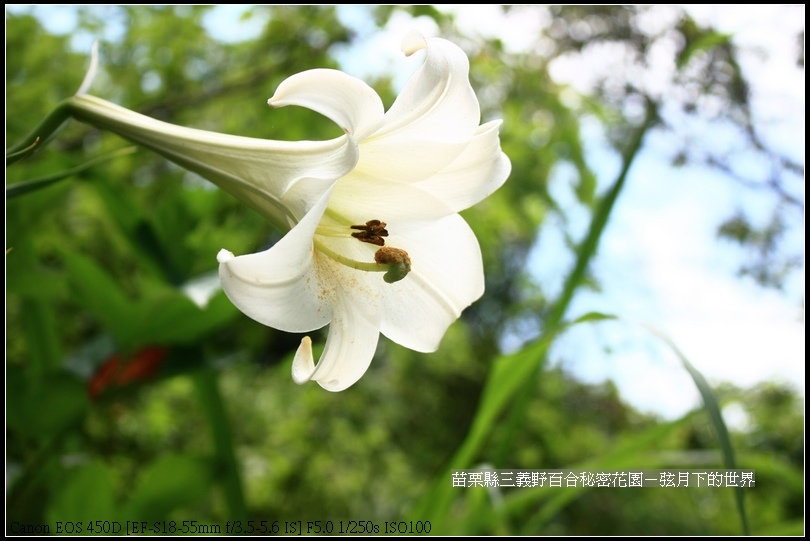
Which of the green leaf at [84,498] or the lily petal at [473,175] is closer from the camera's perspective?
the lily petal at [473,175]

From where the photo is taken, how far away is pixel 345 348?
0.44m

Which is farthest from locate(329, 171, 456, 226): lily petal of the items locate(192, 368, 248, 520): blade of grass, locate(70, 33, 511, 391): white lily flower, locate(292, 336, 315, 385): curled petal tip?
locate(192, 368, 248, 520): blade of grass

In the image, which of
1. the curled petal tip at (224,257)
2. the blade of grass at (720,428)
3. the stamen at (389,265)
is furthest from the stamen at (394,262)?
the blade of grass at (720,428)

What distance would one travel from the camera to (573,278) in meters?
0.83

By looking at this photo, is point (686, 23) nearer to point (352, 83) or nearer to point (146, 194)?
point (146, 194)

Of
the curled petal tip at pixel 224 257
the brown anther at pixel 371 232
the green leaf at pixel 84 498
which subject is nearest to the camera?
the curled petal tip at pixel 224 257

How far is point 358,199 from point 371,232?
3 cm

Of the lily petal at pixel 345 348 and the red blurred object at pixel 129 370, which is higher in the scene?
the lily petal at pixel 345 348

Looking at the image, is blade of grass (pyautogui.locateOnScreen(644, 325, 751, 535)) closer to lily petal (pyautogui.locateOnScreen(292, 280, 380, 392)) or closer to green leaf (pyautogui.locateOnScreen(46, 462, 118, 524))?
lily petal (pyautogui.locateOnScreen(292, 280, 380, 392))

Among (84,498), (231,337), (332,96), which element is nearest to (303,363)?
(332,96)

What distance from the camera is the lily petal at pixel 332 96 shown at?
38 cm

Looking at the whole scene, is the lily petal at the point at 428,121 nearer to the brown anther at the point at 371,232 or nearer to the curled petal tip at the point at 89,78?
the brown anther at the point at 371,232

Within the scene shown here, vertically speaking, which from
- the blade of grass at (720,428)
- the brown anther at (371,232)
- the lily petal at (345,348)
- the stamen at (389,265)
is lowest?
the blade of grass at (720,428)

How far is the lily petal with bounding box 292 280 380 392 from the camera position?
16.4 inches
